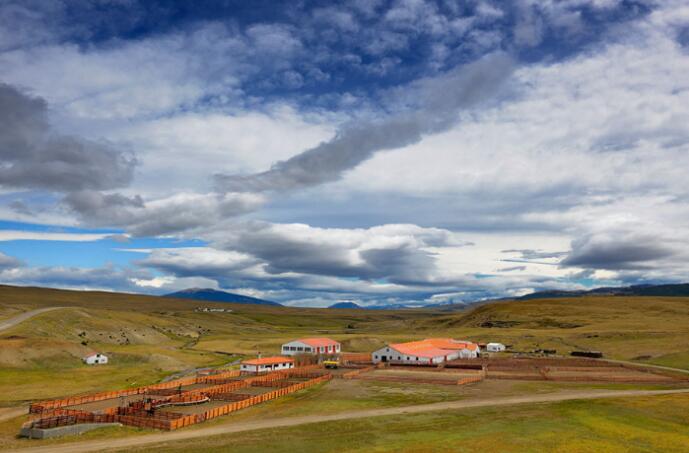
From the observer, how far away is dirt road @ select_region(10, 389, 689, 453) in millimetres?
47853

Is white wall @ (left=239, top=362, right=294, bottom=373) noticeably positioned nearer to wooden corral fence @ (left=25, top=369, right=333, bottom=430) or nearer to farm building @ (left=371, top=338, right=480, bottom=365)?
wooden corral fence @ (left=25, top=369, right=333, bottom=430)

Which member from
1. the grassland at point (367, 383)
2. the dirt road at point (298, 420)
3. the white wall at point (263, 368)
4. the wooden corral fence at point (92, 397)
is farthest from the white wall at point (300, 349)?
the dirt road at point (298, 420)

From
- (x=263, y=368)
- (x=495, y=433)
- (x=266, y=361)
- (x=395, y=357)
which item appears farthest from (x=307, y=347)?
(x=495, y=433)

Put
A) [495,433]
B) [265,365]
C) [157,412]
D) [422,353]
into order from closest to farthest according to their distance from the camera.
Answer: [495,433] → [157,412] → [265,365] → [422,353]

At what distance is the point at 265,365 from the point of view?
104m

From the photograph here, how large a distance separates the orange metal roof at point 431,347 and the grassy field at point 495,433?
5509cm

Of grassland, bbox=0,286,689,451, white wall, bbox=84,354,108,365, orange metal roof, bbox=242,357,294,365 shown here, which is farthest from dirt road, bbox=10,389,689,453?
white wall, bbox=84,354,108,365

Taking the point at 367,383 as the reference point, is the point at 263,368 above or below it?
above

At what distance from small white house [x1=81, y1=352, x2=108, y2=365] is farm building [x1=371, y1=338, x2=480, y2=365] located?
5557cm

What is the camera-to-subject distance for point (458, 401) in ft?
213

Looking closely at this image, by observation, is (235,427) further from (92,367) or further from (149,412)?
(92,367)

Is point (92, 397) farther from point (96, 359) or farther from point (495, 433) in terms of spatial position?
point (495, 433)

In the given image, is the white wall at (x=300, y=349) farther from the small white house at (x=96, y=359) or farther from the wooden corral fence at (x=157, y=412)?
the wooden corral fence at (x=157, y=412)

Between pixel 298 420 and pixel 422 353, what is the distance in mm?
63264
